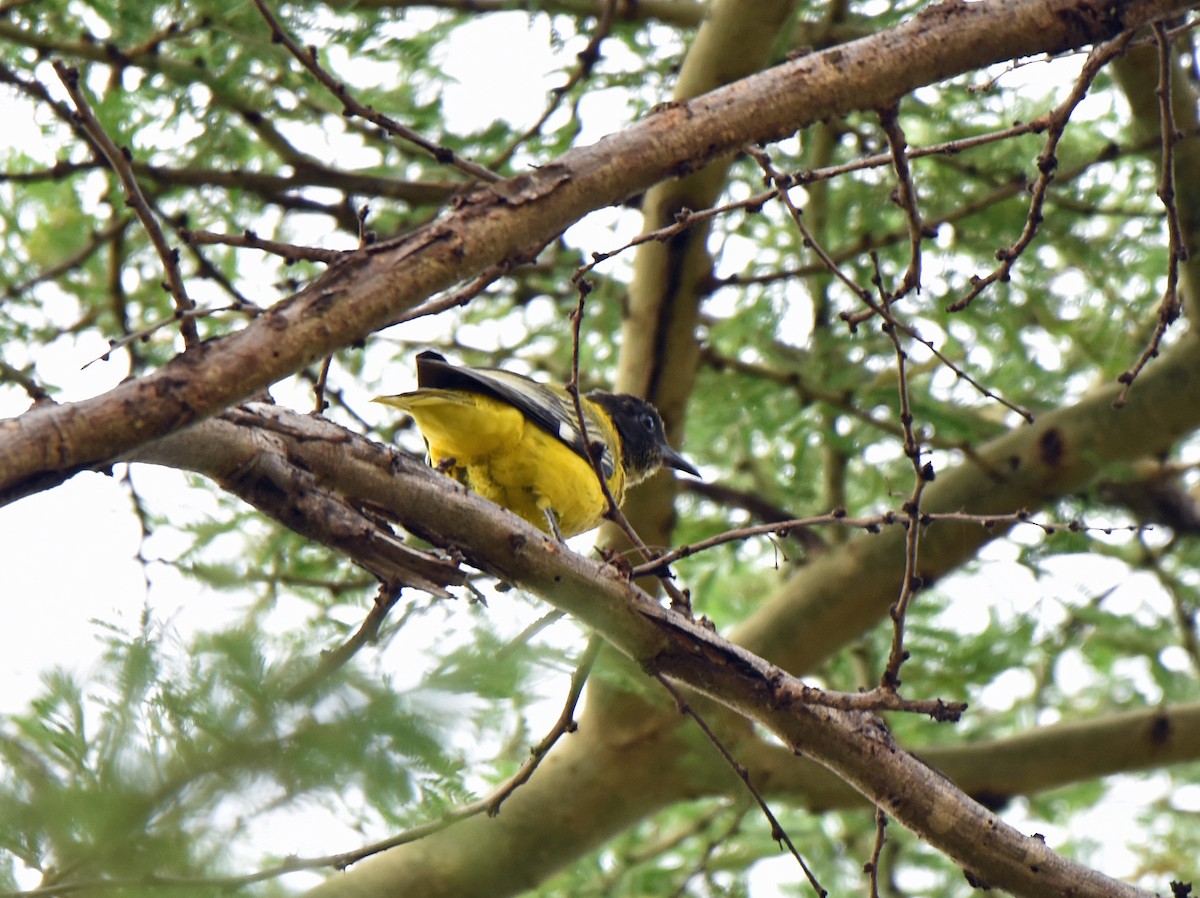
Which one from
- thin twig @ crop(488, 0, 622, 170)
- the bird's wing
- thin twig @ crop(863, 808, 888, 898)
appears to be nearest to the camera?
thin twig @ crop(863, 808, 888, 898)

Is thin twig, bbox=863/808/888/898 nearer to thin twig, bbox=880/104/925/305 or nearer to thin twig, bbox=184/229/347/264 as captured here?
thin twig, bbox=880/104/925/305

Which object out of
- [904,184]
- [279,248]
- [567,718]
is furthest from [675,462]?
[279,248]

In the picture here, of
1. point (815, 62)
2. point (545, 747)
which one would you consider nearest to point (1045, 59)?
point (815, 62)

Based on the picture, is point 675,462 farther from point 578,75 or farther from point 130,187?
point 130,187

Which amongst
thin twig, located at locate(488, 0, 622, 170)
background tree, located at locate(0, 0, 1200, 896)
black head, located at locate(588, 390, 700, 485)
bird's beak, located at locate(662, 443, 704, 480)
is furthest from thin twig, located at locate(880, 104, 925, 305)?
bird's beak, located at locate(662, 443, 704, 480)

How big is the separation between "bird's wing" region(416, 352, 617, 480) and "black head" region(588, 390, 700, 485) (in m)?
0.60

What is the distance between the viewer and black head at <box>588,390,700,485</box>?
18.8 ft

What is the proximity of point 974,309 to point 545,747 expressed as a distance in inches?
128

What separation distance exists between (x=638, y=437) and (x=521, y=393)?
1132mm

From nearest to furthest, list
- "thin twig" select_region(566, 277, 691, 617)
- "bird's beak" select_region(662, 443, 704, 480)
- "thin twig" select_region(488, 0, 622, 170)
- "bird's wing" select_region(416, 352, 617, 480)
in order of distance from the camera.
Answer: "thin twig" select_region(566, 277, 691, 617) → "bird's wing" select_region(416, 352, 617, 480) → "thin twig" select_region(488, 0, 622, 170) → "bird's beak" select_region(662, 443, 704, 480)

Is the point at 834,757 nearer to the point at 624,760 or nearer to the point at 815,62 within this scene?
the point at 815,62

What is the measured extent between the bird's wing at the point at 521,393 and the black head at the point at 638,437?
23.6 inches

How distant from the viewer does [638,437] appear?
5785 mm

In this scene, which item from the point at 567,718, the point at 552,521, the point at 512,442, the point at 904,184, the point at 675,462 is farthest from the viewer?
the point at 675,462
